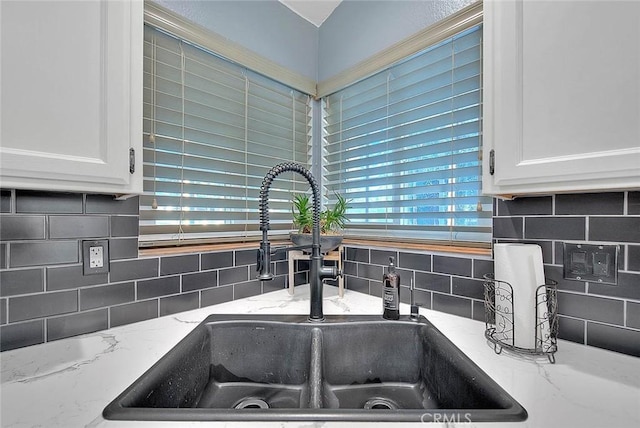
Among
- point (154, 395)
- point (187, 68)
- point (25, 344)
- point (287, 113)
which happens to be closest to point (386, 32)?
point (287, 113)

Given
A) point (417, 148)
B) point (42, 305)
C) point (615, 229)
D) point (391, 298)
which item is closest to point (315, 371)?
point (391, 298)

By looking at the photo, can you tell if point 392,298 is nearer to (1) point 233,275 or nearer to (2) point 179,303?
(1) point 233,275

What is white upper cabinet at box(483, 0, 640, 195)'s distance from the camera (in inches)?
25.9

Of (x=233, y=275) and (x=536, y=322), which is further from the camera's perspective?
(x=233, y=275)

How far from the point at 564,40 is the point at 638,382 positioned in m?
0.85

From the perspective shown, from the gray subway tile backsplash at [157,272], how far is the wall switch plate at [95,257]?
0.06 feet

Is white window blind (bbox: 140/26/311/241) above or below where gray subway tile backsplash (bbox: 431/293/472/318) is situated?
above

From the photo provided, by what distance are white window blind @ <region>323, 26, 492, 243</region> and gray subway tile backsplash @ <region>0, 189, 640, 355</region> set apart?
0.18m

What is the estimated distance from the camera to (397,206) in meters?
1.48

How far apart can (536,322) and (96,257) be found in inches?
55.0

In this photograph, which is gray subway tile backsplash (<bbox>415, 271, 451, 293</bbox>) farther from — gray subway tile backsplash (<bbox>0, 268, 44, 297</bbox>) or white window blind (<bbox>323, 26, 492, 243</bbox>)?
gray subway tile backsplash (<bbox>0, 268, 44, 297</bbox>)

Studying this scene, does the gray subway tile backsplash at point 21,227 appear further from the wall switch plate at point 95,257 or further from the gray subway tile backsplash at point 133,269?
the gray subway tile backsplash at point 133,269

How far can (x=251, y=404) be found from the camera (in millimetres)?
885

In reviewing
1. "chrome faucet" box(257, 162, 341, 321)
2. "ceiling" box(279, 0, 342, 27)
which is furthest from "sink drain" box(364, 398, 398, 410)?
"ceiling" box(279, 0, 342, 27)
